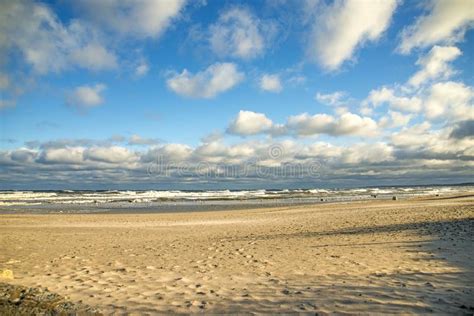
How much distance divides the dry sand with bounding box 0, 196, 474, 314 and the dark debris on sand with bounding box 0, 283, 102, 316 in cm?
30

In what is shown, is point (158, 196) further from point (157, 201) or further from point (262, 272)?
point (262, 272)

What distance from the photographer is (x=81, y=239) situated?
14.6 metres

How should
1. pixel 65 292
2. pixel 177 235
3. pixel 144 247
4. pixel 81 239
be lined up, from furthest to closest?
1. pixel 177 235
2. pixel 81 239
3. pixel 144 247
4. pixel 65 292

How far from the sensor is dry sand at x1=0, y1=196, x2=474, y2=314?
5.73 metres

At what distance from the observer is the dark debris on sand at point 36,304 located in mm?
5328

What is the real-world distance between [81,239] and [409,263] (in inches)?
512

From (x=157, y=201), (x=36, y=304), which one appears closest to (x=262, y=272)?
(x=36, y=304)

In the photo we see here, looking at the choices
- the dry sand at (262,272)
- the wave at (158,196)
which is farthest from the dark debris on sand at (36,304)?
the wave at (158,196)

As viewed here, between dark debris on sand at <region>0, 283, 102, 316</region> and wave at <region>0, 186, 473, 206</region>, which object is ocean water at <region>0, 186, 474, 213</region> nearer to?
wave at <region>0, 186, 473, 206</region>

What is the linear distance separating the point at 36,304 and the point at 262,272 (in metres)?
4.77

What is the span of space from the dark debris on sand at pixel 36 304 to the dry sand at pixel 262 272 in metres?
0.30

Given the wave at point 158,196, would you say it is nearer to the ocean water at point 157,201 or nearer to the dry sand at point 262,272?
the ocean water at point 157,201

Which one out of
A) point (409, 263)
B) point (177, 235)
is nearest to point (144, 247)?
point (177, 235)

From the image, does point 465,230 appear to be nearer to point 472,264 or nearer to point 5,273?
point 472,264
